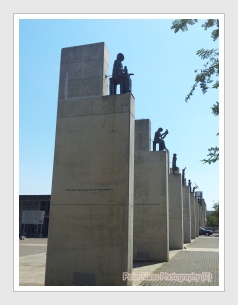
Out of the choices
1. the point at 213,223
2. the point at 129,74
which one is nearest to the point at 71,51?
the point at 129,74

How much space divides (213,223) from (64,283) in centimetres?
7118

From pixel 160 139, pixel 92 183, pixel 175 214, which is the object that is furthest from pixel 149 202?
pixel 92 183

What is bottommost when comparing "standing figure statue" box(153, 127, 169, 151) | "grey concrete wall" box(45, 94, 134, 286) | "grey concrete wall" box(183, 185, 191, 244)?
"grey concrete wall" box(183, 185, 191, 244)

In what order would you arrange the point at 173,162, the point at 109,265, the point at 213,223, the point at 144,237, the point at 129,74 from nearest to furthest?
the point at 109,265, the point at 129,74, the point at 144,237, the point at 173,162, the point at 213,223

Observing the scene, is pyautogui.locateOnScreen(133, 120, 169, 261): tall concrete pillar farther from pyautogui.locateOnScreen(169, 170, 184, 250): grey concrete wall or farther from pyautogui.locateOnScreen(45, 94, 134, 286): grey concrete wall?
pyautogui.locateOnScreen(45, 94, 134, 286): grey concrete wall

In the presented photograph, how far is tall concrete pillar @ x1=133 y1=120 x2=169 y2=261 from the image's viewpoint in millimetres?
16855

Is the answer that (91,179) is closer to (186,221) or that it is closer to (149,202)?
(149,202)

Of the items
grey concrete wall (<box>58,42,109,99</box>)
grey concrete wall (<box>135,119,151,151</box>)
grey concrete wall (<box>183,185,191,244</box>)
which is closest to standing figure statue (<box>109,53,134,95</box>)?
grey concrete wall (<box>58,42,109,99</box>)

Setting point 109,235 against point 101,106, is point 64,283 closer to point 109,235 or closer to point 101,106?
point 109,235

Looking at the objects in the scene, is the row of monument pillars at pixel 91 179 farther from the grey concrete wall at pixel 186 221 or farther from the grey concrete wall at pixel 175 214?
the grey concrete wall at pixel 186 221

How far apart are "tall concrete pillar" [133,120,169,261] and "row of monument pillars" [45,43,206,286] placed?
766 cm

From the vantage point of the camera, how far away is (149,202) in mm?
17609

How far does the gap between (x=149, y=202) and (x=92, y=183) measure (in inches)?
333

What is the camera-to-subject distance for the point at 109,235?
920 centimetres
